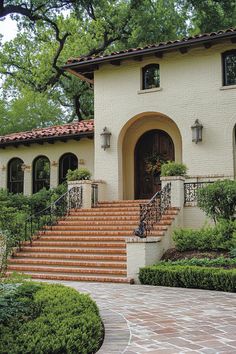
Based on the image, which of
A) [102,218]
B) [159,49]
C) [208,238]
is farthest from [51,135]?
[208,238]

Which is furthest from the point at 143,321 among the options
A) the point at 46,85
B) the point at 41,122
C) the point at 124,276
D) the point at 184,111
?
the point at 41,122

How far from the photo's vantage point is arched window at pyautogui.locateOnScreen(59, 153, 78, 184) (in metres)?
20.2

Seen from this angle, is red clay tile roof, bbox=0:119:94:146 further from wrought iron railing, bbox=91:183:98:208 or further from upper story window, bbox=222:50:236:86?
upper story window, bbox=222:50:236:86

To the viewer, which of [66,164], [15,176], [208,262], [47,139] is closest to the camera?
[208,262]

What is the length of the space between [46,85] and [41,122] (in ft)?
39.6

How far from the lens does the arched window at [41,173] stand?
20844 millimetres

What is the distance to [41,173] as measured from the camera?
2128cm

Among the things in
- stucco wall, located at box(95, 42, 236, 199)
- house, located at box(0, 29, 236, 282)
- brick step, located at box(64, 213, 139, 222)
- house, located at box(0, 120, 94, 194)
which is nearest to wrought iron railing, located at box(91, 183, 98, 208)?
house, located at box(0, 29, 236, 282)

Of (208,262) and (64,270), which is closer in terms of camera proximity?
(208,262)

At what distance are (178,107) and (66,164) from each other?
6.52 m

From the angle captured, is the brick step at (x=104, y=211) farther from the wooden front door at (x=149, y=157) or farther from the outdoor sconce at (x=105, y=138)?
the outdoor sconce at (x=105, y=138)

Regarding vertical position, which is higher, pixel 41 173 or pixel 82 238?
pixel 41 173

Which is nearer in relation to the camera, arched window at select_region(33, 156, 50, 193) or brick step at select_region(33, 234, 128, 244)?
brick step at select_region(33, 234, 128, 244)

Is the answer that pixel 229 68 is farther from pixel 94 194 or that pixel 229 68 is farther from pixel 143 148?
pixel 94 194
